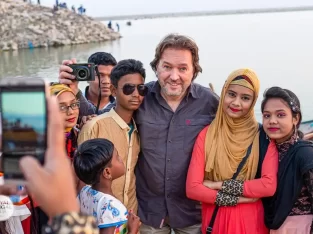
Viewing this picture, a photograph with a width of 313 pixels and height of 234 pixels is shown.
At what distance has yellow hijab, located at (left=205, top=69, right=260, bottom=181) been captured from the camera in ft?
8.25

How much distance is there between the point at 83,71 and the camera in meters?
2.74

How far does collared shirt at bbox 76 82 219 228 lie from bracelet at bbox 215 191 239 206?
0.30 metres

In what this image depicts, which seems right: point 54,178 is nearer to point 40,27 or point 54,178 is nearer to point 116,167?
point 116,167

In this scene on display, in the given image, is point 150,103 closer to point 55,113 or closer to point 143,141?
point 143,141

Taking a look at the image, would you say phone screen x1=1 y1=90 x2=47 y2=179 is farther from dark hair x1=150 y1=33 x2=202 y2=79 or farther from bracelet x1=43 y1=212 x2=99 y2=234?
dark hair x1=150 y1=33 x2=202 y2=79

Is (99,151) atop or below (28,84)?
below

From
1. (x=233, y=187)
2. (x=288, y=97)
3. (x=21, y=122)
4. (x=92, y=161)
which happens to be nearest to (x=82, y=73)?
(x=92, y=161)

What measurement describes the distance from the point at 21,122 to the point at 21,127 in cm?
1

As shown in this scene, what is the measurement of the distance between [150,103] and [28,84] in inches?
64.8

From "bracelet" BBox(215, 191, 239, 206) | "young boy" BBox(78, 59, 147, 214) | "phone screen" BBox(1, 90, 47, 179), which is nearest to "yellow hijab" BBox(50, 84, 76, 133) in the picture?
"young boy" BBox(78, 59, 147, 214)

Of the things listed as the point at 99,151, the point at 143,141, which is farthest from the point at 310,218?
the point at 99,151

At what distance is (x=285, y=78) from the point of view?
15.4 metres

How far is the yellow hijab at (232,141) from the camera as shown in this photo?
2514 millimetres

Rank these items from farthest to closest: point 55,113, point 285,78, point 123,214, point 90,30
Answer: point 90,30 → point 285,78 → point 123,214 → point 55,113
